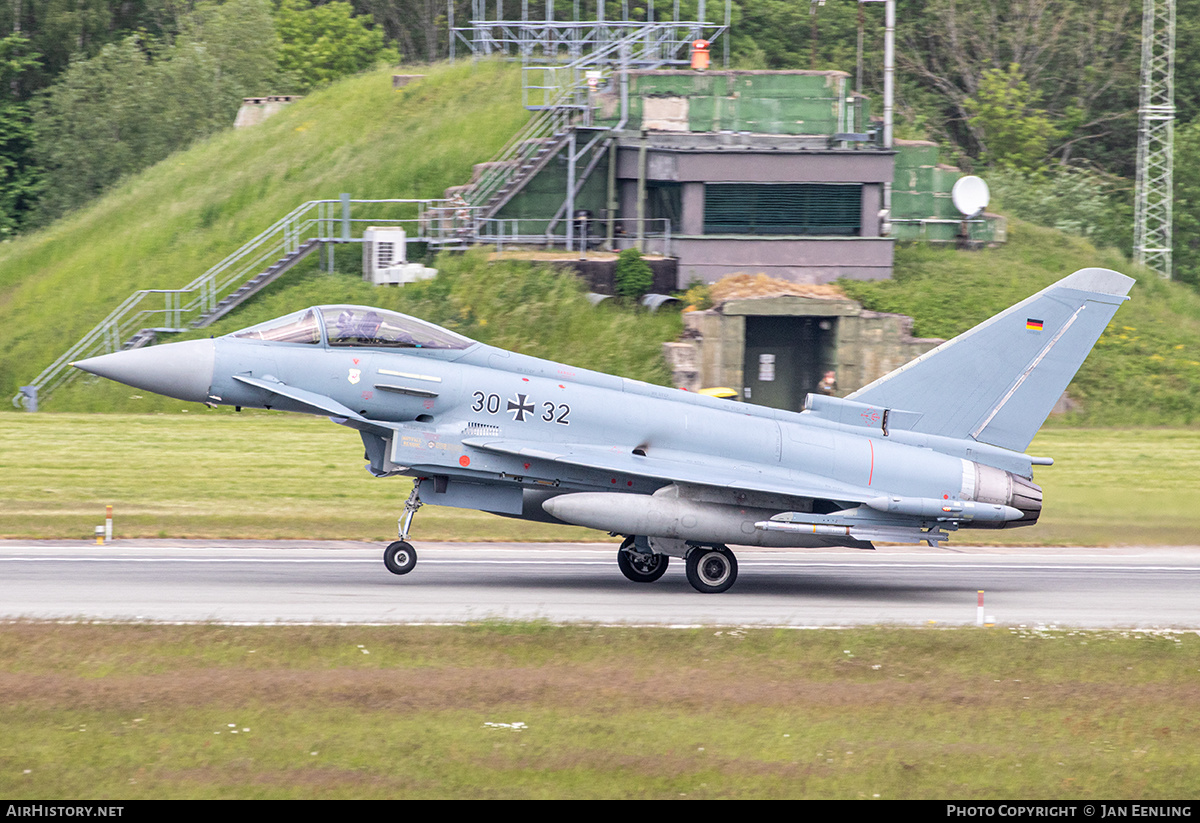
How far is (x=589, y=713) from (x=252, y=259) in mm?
30077

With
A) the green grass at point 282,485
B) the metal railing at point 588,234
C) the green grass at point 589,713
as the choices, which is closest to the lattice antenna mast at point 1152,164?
the green grass at point 282,485

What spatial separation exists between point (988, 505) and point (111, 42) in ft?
191

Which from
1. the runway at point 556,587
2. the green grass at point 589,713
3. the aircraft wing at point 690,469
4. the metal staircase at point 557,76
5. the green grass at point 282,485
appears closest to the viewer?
the green grass at point 589,713

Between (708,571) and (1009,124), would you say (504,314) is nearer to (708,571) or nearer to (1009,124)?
(708,571)

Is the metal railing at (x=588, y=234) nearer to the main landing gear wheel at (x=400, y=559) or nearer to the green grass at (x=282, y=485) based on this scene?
the green grass at (x=282, y=485)

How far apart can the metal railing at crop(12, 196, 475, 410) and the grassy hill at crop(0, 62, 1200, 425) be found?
2.26 ft

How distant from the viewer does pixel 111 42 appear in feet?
210

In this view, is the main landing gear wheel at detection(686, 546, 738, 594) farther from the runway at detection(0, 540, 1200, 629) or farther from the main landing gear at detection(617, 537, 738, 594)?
the runway at detection(0, 540, 1200, 629)

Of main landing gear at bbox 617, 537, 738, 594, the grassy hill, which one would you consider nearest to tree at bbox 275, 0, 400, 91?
the grassy hill

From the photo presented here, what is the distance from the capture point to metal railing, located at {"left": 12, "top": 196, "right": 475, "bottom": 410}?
35500mm

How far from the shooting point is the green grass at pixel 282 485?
2064 centimetres

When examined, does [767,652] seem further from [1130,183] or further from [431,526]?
[1130,183]

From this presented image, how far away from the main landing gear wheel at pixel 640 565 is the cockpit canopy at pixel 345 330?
12.0ft

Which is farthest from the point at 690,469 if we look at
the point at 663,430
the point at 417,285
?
the point at 417,285
